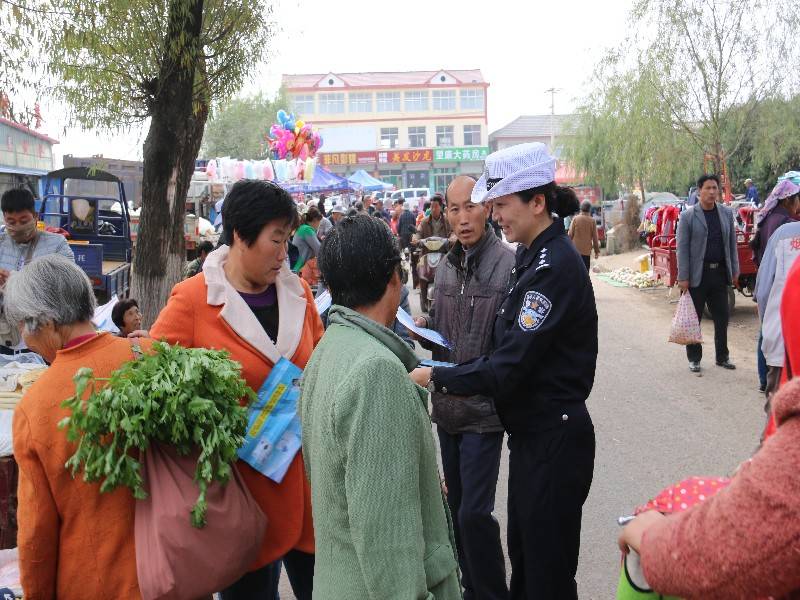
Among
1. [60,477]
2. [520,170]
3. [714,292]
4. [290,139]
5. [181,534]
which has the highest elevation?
[290,139]

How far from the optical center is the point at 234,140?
6556 cm

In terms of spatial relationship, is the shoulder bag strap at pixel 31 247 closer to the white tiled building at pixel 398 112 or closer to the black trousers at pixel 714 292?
the black trousers at pixel 714 292

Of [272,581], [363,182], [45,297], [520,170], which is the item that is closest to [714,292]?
[520,170]

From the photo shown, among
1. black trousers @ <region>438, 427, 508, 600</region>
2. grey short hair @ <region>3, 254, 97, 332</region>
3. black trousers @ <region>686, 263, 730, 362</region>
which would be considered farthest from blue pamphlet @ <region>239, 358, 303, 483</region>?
black trousers @ <region>686, 263, 730, 362</region>

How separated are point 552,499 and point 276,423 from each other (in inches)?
40.3

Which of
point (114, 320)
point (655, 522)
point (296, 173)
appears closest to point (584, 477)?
point (655, 522)

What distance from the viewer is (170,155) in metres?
7.46

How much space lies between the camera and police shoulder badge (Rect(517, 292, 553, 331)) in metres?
Result: 2.86

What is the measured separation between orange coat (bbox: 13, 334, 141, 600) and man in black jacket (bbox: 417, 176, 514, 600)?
1549 mm

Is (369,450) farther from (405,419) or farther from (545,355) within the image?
(545,355)

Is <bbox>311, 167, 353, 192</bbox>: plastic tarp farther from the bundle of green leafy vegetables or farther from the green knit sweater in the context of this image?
the green knit sweater

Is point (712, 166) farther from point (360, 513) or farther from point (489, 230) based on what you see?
point (360, 513)

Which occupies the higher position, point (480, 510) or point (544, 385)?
point (544, 385)

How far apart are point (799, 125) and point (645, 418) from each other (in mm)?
17447
